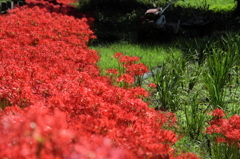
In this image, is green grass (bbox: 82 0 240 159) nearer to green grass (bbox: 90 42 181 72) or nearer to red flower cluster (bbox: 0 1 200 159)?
green grass (bbox: 90 42 181 72)

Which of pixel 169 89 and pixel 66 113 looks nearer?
pixel 66 113

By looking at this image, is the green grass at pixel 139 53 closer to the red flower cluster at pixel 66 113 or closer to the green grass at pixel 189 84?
the green grass at pixel 189 84

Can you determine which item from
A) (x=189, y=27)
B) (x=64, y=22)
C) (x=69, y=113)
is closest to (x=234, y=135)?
(x=69, y=113)

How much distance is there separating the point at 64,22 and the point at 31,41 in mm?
1955

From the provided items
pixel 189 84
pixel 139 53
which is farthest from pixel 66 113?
pixel 139 53

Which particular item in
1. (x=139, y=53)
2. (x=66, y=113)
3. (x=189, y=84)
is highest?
(x=66, y=113)

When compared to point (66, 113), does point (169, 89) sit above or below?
below

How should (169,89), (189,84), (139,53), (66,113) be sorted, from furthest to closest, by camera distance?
(139,53) → (189,84) → (169,89) → (66,113)

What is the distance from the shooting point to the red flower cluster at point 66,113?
1.33m

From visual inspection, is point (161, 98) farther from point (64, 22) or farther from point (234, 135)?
point (64, 22)

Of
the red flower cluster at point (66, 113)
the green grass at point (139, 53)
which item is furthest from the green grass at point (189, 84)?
the red flower cluster at point (66, 113)

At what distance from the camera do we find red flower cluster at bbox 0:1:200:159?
1.33m

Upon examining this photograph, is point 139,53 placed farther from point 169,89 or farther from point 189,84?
point 169,89

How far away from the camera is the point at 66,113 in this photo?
8.71 feet
